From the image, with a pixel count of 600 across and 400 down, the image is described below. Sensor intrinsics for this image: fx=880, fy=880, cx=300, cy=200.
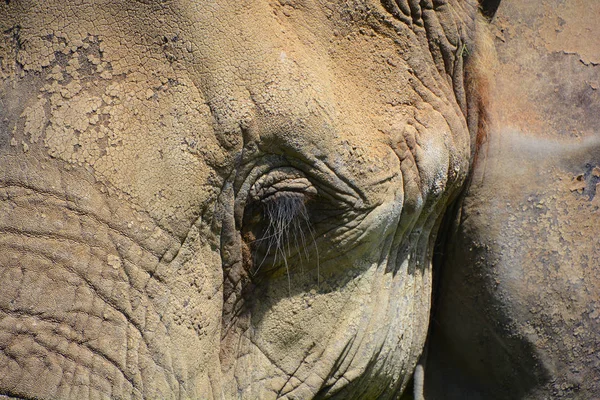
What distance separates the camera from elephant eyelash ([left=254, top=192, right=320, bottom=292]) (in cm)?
203

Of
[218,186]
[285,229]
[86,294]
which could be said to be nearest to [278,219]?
[285,229]

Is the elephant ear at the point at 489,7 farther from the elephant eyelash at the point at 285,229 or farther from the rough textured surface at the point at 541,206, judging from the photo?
the elephant eyelash at the point at 285,229

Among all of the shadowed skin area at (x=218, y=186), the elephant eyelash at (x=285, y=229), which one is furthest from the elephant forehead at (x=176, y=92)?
the elephant eyelash at (x=285, y=229)

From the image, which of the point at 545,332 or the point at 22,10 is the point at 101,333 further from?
the point at 545,332

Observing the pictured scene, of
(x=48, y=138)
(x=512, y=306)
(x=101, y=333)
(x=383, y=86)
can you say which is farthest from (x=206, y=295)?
(x=512, y=306)

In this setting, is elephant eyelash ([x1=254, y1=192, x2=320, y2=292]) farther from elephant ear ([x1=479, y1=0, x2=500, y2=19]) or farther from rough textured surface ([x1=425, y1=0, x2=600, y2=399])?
elephant ear ([x1=479, y1=0, x2=500, y2=19])

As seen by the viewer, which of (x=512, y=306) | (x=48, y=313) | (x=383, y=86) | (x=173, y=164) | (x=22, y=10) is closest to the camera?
(x=48, y=313)

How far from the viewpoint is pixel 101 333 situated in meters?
1.76

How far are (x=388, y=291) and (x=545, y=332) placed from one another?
0.50 m

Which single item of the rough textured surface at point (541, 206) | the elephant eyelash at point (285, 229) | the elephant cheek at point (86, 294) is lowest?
the elephant cheek at point (86, 294)

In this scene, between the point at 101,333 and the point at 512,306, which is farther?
the point at 512,306

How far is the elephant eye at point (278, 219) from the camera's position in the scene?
2009 millimetres

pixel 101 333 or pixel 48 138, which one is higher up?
pixel 48 138

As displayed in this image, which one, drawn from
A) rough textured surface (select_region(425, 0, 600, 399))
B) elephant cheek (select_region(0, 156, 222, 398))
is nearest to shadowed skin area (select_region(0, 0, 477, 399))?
elephant cheek (select_region(0, 156, 222, 398))
